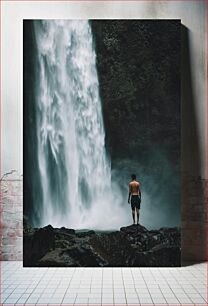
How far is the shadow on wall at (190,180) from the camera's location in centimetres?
491

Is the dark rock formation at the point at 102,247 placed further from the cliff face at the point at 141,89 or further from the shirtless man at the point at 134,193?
the cliff face at the point at 141,89

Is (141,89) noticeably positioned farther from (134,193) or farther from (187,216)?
(187,216)

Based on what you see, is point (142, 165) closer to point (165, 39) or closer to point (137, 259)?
point (137, 259)

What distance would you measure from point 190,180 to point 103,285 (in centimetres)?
150

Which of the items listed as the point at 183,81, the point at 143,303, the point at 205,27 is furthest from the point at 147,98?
the point at 143,303

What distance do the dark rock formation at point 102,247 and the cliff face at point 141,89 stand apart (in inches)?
31.3

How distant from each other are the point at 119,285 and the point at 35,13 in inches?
112

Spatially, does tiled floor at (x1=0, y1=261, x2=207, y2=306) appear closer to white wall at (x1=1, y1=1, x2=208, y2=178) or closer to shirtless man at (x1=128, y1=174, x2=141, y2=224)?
shirtless man at (x1=128, y1=174, x2=141, y2=224)

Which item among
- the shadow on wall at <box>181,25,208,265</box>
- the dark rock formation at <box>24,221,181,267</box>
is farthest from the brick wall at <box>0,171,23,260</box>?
the shadow on wall at <box>181,25,208,265</box>

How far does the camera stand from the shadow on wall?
4910mm

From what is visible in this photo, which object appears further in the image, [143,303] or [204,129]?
[204,129]

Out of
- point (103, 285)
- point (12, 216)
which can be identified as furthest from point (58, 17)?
point (103, 285)

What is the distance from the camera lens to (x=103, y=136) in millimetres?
4754

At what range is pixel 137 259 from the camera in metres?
4.68
